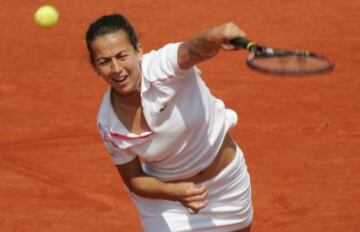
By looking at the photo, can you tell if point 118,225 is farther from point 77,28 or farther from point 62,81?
point 77,28

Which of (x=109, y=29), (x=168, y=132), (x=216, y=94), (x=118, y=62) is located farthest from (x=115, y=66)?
(x=216, y=94)

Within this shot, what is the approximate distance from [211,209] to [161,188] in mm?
356

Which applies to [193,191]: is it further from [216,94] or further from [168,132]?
[216,94]

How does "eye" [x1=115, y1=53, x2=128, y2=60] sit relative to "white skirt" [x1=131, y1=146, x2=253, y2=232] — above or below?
above

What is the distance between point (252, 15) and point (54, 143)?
3022 mm

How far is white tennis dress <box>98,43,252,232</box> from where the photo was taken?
4395mm

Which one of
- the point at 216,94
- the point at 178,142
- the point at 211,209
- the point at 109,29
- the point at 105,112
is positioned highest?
the point at 109,29

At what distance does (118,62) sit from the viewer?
4414 mm

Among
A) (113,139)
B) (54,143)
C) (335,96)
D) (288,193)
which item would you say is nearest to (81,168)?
(54,143)

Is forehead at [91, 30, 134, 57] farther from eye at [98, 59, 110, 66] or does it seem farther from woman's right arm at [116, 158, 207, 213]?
woman's right arm at [116, 158, 207, 213]

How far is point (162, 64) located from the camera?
4328 millimetres

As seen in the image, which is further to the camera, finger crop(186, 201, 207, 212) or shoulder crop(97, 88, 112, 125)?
shoulder crop(97, 88, 112, 125)

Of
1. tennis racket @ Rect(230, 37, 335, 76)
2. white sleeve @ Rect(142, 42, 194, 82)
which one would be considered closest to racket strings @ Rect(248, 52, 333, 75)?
tennis racket @ Rect(230, 37, 335, 76)

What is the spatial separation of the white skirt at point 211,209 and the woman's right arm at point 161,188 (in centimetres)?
15
